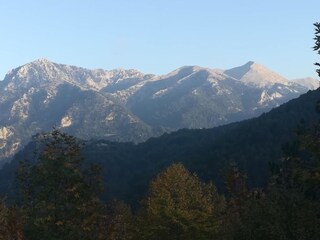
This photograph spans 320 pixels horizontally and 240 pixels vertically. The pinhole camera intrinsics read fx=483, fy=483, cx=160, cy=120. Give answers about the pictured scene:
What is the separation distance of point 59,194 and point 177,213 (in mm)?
20238

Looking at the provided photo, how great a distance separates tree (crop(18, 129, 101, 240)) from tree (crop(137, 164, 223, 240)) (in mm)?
17451

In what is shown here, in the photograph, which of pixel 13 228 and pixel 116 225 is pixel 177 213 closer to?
pixel 13 228

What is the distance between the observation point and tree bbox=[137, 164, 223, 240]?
47.1 m

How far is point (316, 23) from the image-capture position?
2436 cm

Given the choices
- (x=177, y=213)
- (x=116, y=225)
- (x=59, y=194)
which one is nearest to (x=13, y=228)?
(x=59, y=194)

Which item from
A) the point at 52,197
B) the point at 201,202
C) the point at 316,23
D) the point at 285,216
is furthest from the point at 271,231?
the point at 201,202

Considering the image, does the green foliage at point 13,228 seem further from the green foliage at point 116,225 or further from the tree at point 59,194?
the green foliage at point 116,225

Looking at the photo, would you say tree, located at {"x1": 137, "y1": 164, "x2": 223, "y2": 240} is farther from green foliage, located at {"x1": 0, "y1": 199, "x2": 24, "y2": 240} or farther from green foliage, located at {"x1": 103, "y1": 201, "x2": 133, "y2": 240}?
green foliage, located at {"x1": 0, "y1": 199, "x2": 24, "y2": 240}

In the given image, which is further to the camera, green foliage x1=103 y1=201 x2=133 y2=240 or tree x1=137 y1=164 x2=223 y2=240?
tree x1=137 y1=164 x2=223 y2=240

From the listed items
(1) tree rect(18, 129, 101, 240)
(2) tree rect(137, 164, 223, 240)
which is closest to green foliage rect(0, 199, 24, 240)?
(1) tree rect(18, 129, 101, 240)

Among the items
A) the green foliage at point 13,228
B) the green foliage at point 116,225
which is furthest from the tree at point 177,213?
the green foliage at point 13,228

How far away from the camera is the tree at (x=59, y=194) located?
94.1ft

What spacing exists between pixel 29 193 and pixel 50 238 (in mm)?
3522

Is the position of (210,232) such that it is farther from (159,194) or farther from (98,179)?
(98,179)
